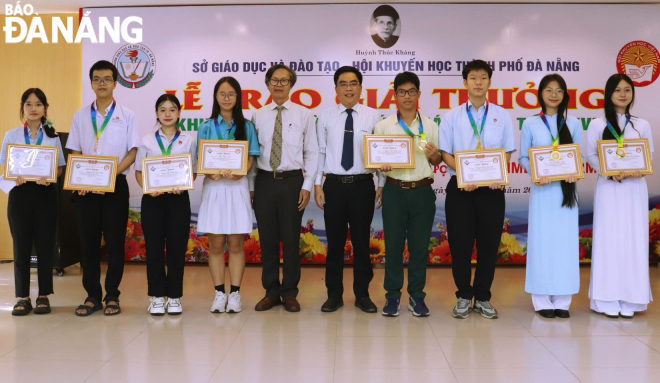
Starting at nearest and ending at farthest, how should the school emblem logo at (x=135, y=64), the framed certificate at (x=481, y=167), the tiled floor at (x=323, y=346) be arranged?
the tiled floor at (x=323, y=346), the framed certificate at (x=481, y=167), the school emblem logo at (x=135, y=64)

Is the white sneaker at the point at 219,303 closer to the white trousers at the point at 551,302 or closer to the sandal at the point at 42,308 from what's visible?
the sandal at the point at 42,308

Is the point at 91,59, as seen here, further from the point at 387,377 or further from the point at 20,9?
the point at 387,377

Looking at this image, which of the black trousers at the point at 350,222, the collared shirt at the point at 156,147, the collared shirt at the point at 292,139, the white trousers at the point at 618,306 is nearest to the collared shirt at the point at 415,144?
the black trousers at the point at 350,222

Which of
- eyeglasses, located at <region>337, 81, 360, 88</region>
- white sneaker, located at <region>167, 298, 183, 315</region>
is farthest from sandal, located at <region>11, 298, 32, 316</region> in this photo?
eyeglasses, located at <region>337, 81, 360, 88</region>

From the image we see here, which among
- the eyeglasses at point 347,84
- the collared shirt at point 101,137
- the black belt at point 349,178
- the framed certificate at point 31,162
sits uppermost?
the eyeglasses at point 347,84

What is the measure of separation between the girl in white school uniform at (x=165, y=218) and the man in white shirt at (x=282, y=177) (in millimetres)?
533

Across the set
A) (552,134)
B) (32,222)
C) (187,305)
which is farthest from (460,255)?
(32,222)

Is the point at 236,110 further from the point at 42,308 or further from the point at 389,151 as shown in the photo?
the point at 42,308

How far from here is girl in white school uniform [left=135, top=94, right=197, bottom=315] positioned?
428cm

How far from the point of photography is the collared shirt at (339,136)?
4348mm

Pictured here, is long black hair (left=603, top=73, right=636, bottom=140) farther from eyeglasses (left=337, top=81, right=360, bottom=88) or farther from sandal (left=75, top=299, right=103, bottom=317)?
sandal (left=75, top=299, right=103, bottom=317)

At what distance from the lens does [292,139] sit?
4.44 meters

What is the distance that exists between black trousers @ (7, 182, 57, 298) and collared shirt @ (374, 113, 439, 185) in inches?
94.8

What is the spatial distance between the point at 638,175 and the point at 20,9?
6476mm
